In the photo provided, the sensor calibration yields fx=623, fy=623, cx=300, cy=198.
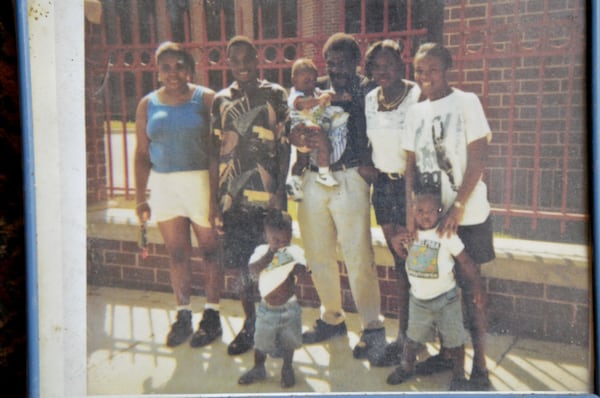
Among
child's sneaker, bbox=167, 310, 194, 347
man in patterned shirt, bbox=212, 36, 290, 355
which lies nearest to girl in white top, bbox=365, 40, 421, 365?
man in patterned shirt, bbox=212, 36, 290, 355

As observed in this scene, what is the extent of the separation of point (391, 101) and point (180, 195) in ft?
4.11

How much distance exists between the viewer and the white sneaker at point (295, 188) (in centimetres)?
338

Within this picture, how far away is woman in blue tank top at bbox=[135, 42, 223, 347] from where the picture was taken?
338 centimetres

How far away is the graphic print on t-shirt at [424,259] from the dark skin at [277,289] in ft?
1.93

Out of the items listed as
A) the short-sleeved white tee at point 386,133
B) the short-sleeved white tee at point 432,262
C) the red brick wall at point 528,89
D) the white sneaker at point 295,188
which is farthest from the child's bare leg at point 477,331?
the white sneaker at point 295,188

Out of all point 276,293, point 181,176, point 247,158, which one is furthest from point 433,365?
point 181,176

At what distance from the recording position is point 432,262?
327 cm

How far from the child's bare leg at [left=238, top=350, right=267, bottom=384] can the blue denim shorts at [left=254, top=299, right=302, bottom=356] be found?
0.04 m

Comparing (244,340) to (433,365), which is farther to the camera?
(244,340)

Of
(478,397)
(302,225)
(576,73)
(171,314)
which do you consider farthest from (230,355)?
(576,73)

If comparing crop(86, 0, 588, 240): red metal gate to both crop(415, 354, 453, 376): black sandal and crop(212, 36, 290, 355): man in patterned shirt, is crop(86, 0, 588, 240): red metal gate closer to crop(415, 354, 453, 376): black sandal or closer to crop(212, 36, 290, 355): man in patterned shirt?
crop(212, 36, 290, 355): man in patterned shirt

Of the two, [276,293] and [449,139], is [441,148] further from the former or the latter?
[276,293]

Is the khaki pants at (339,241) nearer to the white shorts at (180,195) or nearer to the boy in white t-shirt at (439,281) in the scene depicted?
the boy in white t-shirt at (439,281)

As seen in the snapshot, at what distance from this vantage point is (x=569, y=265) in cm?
319
